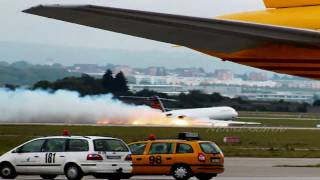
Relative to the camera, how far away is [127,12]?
19.8 m

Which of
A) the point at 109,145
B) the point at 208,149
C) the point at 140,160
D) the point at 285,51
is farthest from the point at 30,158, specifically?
the point at 285,51

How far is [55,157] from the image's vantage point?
93.2 feet

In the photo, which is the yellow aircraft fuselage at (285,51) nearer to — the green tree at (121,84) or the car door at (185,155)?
the car door at (185,155)

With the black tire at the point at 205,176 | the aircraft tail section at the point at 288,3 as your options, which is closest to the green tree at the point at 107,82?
the black tire at the point at 205,176

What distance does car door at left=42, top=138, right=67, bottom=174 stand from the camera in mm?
28312

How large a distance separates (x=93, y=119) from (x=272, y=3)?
68.2m

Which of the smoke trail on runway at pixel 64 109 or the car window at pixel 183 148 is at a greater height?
the smoke trail on runway at pixel 64 109

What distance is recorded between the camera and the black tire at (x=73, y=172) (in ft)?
91.5

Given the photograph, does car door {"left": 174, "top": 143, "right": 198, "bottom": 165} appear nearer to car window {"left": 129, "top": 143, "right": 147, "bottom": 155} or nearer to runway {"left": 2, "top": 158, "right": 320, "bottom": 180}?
car window {"left": 129, "top": 143, "right": 147, "bottom": 155}

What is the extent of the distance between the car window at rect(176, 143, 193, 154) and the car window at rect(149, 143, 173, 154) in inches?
10.8

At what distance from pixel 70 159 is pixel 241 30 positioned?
31.5 ft

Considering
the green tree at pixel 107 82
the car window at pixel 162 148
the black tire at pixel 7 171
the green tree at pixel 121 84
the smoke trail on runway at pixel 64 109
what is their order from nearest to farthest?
1. the black tire at pixel 7 171
2. the car window at pixel 162 148
3. the smoke trail on runway at pixel 64 109
4. the green tree at pixel 107 82
5. the green tree at pixel 121 84

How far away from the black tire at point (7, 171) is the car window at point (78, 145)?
209cm

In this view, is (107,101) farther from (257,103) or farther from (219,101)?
(257,103)
